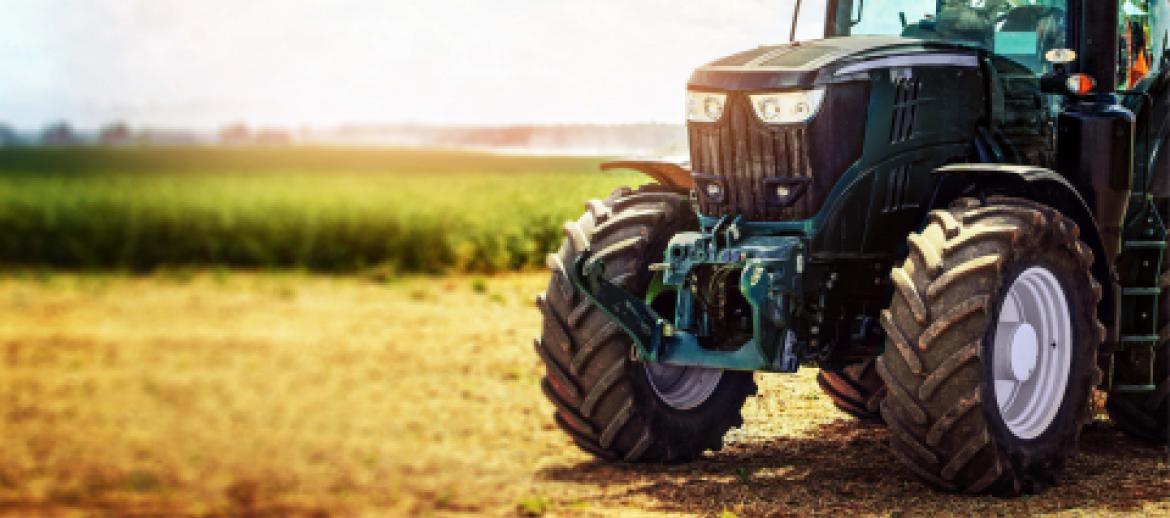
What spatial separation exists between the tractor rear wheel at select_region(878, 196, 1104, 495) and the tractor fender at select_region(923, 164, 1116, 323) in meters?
0.26

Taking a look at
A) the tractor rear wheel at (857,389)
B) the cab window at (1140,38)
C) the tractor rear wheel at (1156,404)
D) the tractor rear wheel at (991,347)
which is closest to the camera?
the tractor rear wheel at (991,347)

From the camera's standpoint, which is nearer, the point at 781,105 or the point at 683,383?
the point at 781,105

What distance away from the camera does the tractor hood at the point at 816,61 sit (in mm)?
7059

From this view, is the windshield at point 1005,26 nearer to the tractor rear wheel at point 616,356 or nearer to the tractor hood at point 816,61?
the tractor hood at point 816,61

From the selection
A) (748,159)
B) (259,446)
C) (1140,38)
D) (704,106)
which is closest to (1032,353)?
(748,159)

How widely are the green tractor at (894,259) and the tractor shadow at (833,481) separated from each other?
16cm

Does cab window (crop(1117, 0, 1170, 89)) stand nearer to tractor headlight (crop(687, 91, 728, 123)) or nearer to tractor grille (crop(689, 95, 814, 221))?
tractor grille (crop(689, 95, 814, 221))

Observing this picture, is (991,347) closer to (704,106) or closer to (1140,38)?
(704,106)

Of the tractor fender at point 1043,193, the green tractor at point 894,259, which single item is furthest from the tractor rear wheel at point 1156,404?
the tractor fender at point 1043,193

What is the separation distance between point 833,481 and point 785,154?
71.3 inches

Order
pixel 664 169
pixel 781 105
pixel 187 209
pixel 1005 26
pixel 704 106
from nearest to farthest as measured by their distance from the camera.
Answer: pixel 187 209 → pixel 781 105 → pixel 704 106 → pixel 664 169 → pixel 1005 26

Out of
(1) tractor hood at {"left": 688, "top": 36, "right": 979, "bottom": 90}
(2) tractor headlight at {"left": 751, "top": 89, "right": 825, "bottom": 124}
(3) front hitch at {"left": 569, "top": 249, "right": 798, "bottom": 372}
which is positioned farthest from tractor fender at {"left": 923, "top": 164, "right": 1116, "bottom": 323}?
(3) front hitch at {"left": 569, "top": 249, "right": 798, "bottom": 372}

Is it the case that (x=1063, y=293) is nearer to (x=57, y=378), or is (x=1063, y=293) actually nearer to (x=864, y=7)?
(x=864, y=7)

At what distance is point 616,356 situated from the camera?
24.9 ft
